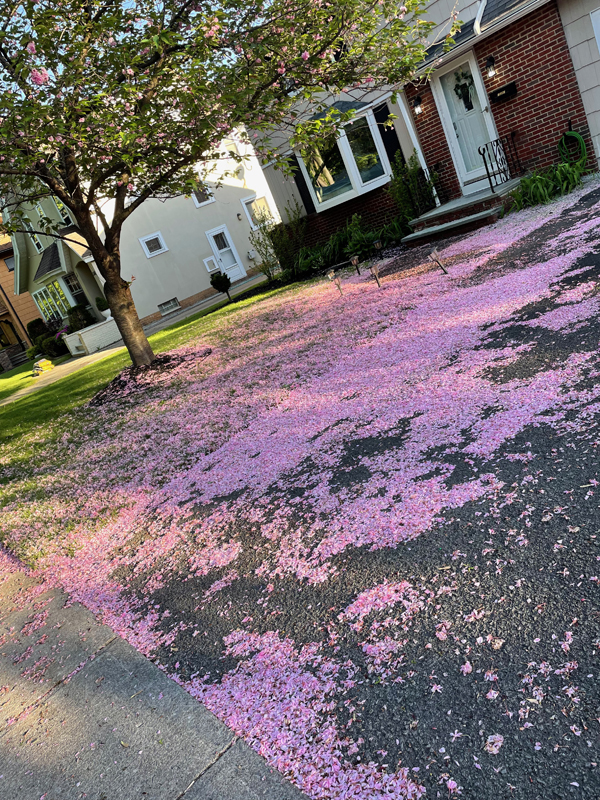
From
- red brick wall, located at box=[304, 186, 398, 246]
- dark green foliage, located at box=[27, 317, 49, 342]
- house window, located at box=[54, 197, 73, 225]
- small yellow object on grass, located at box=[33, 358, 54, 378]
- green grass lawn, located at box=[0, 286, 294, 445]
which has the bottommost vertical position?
green grass lawn, located at box=[0, 286, 294, 445]

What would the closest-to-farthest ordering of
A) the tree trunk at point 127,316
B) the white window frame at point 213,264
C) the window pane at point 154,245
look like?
the tree trunk at point 127,316
the window pane at point 154,245
the white window frame at point 213,264

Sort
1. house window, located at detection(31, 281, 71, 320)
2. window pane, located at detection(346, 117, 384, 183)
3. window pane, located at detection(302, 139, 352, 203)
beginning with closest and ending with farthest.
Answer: window pane, located at detection(346, 117, 384, 183), window pane, located at detection(302, 139, 352, 203), house window, located at detection(31, 281, 71, 320)

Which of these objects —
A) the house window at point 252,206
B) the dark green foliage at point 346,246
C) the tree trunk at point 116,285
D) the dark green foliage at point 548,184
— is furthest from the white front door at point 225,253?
the dark green foliage at point 548,184

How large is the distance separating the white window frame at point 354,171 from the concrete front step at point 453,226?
2001 millimetres

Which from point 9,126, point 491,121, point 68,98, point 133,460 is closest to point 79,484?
point 133,460

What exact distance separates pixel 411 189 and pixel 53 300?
820 inches

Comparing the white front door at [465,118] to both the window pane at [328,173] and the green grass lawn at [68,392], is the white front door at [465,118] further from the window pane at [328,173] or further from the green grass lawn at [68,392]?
the green grass lawn at [68,392]

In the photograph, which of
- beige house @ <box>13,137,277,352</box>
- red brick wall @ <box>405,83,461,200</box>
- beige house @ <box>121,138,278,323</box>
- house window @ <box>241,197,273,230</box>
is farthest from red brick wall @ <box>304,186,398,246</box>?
house window @ <box>241,197,273,230</box>

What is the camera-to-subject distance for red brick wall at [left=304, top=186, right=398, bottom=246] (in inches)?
534

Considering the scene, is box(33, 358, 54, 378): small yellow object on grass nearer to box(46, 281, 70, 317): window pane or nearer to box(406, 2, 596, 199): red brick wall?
box(46, 281, 70, 317): window pane

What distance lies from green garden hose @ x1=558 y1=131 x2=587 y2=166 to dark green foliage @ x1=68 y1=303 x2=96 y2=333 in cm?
2009

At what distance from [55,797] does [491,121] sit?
12700 millimetres

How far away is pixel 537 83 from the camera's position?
1034 centimetres

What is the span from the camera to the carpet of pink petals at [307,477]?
2457mm
